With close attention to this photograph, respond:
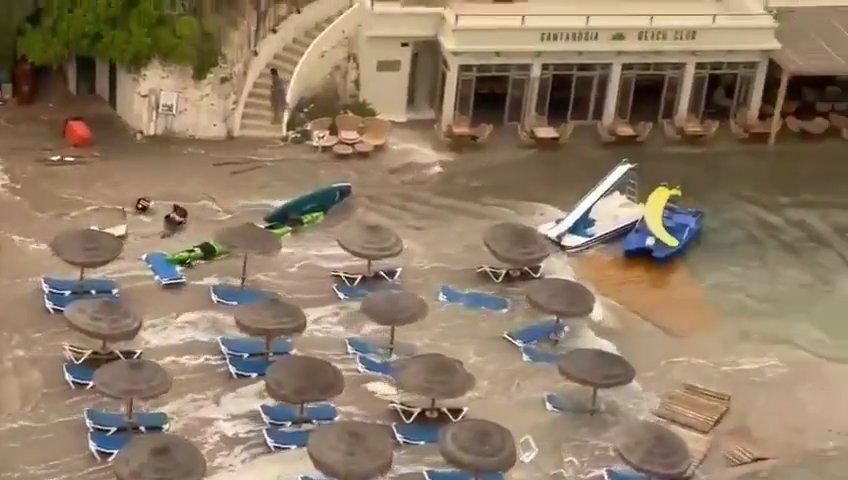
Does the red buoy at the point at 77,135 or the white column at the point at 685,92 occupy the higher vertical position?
the white column at the point at 685,92

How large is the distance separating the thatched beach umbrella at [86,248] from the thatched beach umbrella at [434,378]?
6753mm

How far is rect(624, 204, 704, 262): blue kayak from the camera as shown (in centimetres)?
3192

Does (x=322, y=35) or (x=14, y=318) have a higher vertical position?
(x=322, y=35)

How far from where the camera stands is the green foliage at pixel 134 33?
1385 inches

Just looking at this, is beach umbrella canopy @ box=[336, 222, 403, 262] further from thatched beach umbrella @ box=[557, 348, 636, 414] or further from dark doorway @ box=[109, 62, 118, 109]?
dark doorway @ box=[109, 62, 118, 109]

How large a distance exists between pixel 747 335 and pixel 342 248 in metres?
9.16

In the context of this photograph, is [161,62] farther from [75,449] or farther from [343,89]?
[75,449]

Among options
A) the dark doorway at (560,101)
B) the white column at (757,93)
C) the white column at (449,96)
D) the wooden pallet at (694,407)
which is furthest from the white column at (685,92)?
the wooden pallet at (694,407)

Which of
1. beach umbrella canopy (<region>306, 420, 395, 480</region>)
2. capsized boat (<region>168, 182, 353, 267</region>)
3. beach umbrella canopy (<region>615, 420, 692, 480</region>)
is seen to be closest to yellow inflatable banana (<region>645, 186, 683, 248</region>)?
capsized boat (<region>168, 182, 353, 267</region>)

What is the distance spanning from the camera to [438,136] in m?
38.0

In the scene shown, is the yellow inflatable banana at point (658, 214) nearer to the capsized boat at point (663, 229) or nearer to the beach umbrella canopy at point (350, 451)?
the capsized boat at point (663, 229)

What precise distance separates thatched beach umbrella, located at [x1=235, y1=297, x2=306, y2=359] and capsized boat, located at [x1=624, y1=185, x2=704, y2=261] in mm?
9554

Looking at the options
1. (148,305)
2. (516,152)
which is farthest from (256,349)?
(516,152)

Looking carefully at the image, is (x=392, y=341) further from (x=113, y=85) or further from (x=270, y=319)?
(x=113, y=85)
